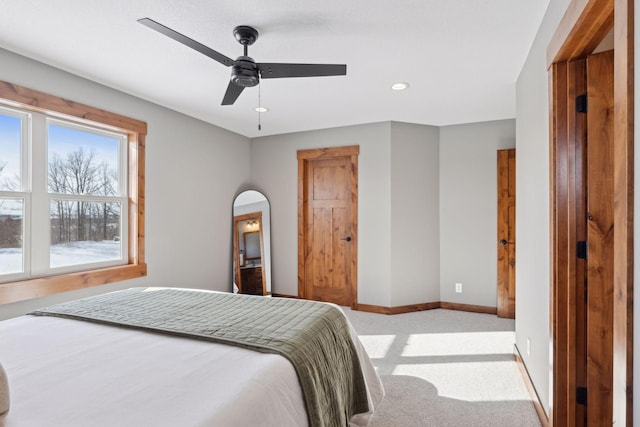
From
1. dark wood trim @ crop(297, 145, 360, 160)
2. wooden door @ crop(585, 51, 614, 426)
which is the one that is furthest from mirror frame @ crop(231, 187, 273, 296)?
wooden door @ crop(585, 51, 614, 426)

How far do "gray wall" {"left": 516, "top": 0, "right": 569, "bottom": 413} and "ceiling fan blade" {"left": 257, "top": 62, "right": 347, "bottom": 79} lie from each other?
113 cm

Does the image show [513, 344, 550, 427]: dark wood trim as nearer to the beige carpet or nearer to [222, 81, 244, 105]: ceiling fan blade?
the beige carpet

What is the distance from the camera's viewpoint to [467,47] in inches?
93.7

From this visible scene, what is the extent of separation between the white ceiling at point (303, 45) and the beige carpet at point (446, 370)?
236 cm

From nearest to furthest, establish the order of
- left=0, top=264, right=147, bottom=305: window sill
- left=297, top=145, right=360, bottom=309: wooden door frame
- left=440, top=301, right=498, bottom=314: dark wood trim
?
left=0, top=264, right=147, bottom=305: window sill, left=440, top=301, right=498, bottom=314: dark wood trim, left=297, top=145, right=360, bottom=309: wooden door frame

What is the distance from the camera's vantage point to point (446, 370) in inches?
106

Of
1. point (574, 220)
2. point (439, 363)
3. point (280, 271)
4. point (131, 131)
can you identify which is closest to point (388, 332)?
point (439, 363)

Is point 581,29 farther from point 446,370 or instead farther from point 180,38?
point 446,370

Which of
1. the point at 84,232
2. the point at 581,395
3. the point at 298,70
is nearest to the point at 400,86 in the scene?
the point at 298,70

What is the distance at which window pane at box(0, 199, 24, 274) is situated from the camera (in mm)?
2475

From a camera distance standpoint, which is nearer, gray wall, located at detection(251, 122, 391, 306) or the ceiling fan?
the ceiling fan

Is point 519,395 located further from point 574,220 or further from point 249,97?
point 249,97

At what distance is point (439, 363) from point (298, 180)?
290 centimetres

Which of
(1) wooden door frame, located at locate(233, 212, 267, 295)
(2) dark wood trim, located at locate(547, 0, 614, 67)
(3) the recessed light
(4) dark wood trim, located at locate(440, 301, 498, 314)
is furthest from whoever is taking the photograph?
(1) wooden door frame, located at locate(233, 212, 267, 295)
